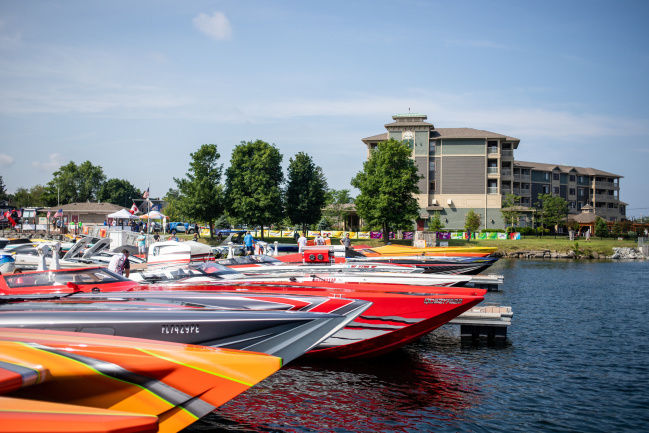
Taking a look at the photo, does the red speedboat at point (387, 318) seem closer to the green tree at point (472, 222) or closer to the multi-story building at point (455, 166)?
the green tree at point (472, 222)

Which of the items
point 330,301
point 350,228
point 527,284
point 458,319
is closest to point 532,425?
point 330,301

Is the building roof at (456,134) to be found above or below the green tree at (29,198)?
above

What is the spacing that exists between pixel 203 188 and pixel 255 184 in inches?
207

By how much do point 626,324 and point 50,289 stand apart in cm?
1718

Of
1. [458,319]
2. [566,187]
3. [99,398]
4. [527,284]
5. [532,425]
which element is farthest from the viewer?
[566,187]

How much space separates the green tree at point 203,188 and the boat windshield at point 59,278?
39462mm

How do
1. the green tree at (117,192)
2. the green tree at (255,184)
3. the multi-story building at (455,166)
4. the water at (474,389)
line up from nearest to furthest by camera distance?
1. the water at (474,389)
2. the green tree at (255,184)
3. the multi-story building at (455,166)
4. the green tree at (117,192)

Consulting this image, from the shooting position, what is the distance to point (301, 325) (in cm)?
782

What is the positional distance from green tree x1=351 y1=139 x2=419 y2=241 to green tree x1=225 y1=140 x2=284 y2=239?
8452mm

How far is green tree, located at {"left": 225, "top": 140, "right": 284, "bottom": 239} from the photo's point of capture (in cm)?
5153

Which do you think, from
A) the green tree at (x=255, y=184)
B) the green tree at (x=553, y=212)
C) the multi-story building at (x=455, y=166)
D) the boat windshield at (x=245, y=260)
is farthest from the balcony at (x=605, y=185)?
the boat windshield at (x=245, y=260)

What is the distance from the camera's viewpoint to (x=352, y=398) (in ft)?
31.9

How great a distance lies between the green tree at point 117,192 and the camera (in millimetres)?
113213

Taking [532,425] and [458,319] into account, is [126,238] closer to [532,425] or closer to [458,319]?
[458,319]
